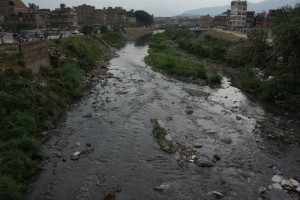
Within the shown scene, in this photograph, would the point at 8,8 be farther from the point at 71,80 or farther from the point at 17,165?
the point at 17,165

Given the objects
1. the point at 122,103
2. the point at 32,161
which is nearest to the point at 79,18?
the point at 122,103

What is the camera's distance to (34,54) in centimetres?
2553

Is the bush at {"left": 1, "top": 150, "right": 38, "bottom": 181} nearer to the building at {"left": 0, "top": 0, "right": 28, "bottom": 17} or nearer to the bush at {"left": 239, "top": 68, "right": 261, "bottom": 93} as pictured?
the bush at {"left": 239, "top": 68, "right": 261, "bottom": 93}

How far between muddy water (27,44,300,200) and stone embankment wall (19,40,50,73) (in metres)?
5.11

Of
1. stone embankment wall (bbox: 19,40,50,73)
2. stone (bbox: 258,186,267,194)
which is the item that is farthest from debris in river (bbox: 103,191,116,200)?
stone embankment wall (bbox: 19,40,50,73)

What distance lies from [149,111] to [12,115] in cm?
878

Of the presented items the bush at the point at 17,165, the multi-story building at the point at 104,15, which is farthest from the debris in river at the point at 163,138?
the multi-story building at the point at 104,15

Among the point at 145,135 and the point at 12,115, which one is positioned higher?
the point at 12,115

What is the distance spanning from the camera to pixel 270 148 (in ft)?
53.2

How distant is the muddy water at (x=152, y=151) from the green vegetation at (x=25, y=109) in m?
0.79

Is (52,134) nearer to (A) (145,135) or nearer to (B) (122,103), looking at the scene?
(A) (145,135)

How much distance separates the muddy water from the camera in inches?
484

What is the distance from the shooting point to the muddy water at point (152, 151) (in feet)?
40.4

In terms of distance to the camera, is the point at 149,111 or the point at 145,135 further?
the point at 149,111
